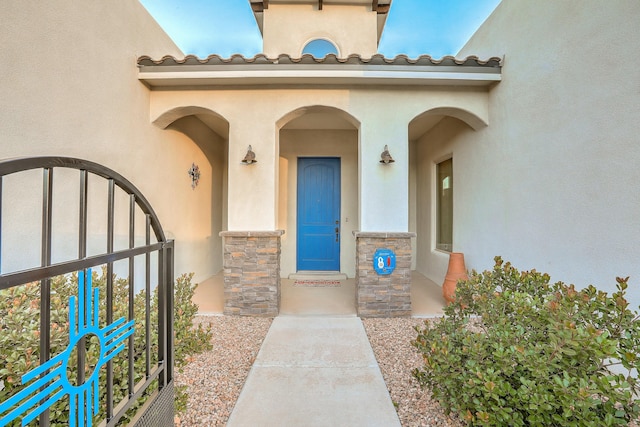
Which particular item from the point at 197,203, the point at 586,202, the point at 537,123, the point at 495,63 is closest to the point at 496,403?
the point at 586,202

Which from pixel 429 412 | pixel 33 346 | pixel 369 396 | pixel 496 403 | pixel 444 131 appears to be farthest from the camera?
pixel 444 131

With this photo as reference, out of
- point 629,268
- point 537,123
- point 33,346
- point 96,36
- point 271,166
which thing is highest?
point 96,36

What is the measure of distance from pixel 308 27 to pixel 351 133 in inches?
107

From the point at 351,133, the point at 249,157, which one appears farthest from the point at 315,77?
the point at 351,133

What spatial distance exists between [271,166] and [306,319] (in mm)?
2487

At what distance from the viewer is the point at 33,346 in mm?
1335

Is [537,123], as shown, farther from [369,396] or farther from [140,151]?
[140,151]

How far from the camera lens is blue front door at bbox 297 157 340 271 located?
22.6 feet

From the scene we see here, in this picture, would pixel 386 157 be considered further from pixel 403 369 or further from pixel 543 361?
pixel 543 361

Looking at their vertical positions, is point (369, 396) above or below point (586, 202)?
below

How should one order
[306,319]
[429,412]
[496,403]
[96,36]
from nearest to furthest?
[496,403]
[429,412]
[96,36]
[306,319]

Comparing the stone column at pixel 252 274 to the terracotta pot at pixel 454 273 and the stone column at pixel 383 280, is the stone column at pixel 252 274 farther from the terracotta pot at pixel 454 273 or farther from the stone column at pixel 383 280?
the terracotta pot at pixel 454 273

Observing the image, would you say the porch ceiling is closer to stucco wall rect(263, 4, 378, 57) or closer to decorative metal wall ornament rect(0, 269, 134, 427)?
stucco wall rect(263, 4, 378, 57)

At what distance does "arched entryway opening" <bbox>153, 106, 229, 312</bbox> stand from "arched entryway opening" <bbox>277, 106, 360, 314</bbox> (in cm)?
173
